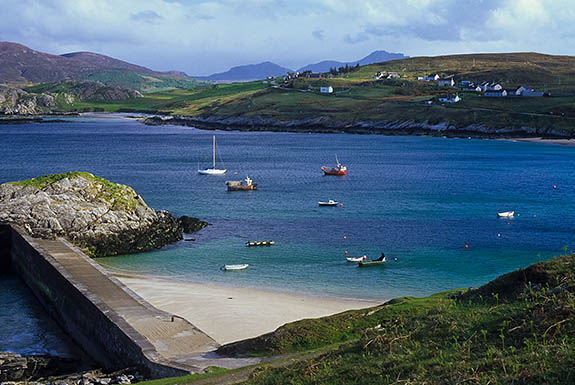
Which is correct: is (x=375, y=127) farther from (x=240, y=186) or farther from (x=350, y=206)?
(x=350, y=206)

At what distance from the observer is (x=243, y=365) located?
17.3m

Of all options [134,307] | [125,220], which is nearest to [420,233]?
[125,220]

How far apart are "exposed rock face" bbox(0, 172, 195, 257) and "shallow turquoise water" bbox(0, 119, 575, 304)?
7.90 ft

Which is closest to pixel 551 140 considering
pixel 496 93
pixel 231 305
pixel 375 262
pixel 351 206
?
pixel 496 93

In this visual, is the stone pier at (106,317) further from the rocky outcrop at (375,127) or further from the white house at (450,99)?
the white house at (450,99)

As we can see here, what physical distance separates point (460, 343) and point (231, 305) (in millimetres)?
17040

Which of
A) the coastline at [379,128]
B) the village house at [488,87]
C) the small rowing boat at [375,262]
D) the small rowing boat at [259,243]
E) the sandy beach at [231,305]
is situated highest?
the village house at [488,87]

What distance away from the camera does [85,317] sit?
962 inches

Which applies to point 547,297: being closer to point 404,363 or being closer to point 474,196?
point 404,363

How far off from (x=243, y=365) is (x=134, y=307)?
337 inches

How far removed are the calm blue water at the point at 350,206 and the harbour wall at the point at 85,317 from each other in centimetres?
506

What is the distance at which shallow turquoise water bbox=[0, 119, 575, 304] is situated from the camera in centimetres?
3619

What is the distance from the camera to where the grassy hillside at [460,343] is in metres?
11.0

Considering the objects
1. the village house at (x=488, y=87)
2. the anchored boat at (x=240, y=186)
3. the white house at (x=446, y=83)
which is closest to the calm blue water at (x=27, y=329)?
the anchored boat at (x=240, y=186)
